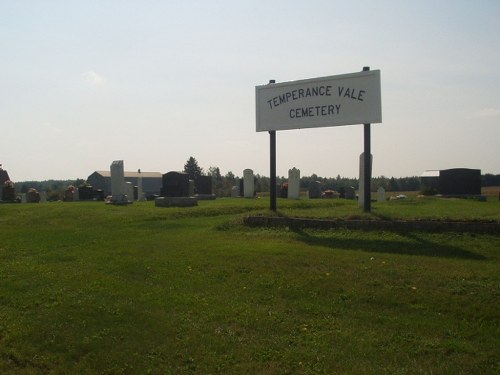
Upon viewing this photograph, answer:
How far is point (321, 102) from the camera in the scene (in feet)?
49.6

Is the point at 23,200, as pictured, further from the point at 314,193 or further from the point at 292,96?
the point at 292,96

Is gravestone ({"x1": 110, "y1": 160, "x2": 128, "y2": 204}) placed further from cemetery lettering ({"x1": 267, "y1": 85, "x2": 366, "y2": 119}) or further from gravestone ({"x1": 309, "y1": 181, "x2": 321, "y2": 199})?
gravestone ({"x1": 309, "y1": 181, "x2": 321, "y2": 199})

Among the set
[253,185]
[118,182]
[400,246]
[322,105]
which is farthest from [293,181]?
[400,246]

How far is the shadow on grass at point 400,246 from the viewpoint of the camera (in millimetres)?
9375

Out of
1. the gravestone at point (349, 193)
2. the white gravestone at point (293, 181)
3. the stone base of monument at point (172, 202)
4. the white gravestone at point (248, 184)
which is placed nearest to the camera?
the stone base of monument at point (172, 202)

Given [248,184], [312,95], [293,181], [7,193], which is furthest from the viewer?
[248,184]

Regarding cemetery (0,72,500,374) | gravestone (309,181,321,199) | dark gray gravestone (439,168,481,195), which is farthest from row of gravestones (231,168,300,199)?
cemetery (0,72,500,374)

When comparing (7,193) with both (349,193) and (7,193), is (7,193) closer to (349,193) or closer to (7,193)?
(7,193)

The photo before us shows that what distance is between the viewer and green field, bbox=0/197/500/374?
538 centimetres

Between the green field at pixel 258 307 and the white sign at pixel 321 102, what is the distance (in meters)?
4.61

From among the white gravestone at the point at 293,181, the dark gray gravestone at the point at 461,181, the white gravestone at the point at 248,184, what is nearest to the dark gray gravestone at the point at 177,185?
the white gravestone at the point at 293,181

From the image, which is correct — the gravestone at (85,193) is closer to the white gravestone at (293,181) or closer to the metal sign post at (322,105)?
the white gravestone at (293,181)

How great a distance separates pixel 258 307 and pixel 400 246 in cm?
442

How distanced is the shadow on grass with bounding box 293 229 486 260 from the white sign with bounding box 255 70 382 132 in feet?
14.8
